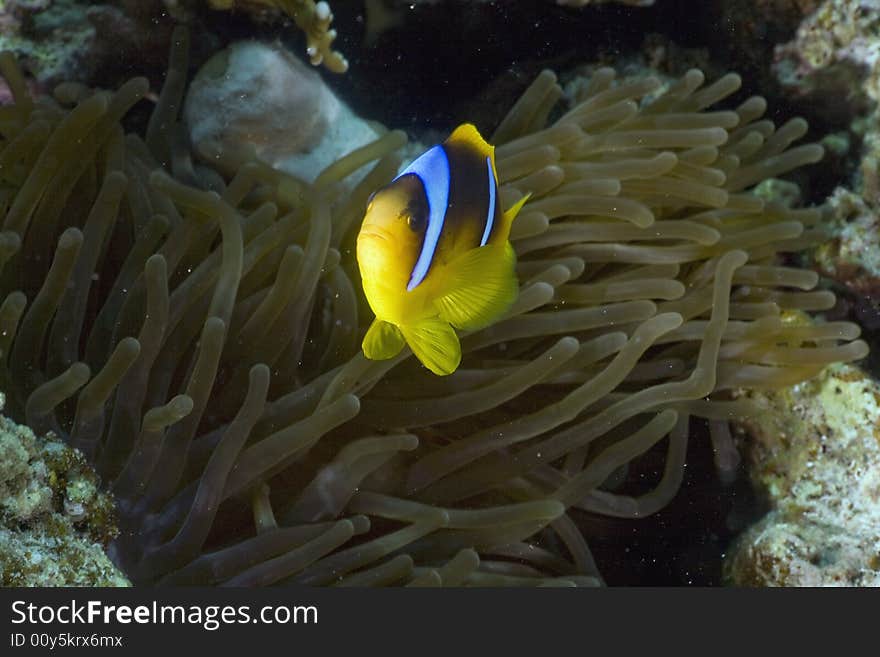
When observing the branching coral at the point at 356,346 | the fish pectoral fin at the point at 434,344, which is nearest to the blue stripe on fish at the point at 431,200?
the fish pectoral fin at the point at 434,344

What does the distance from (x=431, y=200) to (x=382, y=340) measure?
0.29m

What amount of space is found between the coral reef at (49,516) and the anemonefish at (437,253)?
0.48 metres

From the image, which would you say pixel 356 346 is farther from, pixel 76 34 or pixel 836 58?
pixel 836 58

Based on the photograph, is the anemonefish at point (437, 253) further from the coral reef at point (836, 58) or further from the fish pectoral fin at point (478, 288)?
the coral reef at point (836, 58)

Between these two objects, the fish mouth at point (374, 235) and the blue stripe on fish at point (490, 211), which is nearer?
the fish mouth at point (374, 235)

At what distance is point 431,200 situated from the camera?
1.09 m

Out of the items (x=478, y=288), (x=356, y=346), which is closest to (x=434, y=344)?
(x=478, y=288)

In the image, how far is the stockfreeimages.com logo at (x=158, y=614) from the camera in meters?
1.22

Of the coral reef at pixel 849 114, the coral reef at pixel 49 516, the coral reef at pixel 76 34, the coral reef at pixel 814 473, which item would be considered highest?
the coral reef at pixel 76 34

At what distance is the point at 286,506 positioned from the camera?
157cm

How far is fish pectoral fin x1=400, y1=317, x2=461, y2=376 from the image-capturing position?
1.23m

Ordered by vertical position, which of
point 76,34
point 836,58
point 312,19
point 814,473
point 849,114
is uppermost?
point 76,34

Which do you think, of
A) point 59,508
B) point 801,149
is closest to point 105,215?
point 59,508

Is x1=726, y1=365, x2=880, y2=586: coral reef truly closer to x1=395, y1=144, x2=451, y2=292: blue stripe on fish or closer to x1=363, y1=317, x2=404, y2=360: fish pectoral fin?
x1=363, y1=317, x2=404, y2=360: fish pectoral fin
